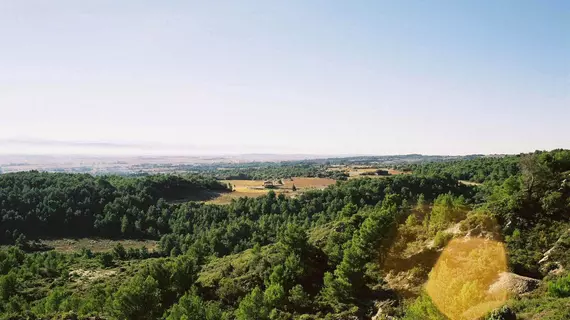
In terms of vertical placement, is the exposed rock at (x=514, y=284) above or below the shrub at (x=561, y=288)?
below

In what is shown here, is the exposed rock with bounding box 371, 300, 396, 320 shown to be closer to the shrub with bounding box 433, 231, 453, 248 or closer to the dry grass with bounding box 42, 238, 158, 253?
the shrub with bounding box 433, 231, 453, 248

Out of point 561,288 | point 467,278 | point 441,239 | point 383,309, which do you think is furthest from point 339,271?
point 561,288

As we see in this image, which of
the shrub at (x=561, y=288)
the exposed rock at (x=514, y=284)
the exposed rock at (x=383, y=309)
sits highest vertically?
the shrub at (x=561, y=288)

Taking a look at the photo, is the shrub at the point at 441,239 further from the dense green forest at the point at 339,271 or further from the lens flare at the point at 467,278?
the lens flare at the point at 467,278

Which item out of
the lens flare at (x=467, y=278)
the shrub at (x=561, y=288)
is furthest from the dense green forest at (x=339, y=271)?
the lens flare at (x=467, y=278)

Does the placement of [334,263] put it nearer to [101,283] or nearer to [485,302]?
[485,302]

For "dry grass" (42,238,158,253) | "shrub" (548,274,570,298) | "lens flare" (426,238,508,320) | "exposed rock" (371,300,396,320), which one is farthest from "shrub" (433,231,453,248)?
"dry grass" (42,238,158,253)
